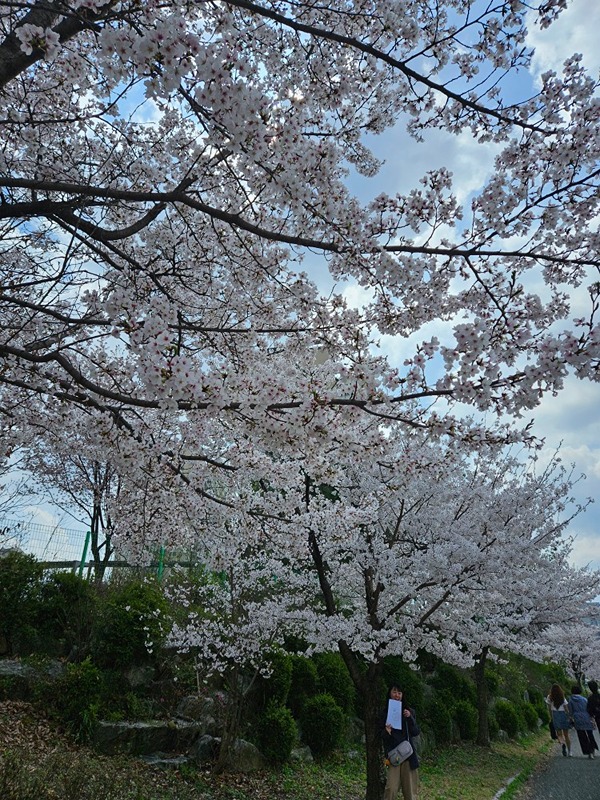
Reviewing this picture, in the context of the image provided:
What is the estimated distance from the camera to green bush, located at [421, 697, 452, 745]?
1144 centimetres

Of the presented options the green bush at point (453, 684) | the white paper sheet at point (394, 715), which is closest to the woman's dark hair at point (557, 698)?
the green bush at point (453, 684)

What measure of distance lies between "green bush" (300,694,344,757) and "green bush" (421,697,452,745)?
3.58m

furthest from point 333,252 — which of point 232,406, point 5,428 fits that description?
point 5,428

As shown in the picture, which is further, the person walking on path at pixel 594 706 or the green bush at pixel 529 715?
the green bush at pixel 529 715

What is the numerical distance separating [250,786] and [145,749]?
4.62 feet

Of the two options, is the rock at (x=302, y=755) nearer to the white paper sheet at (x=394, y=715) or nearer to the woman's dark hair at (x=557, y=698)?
the white paper sheet at (x=394, y=715)

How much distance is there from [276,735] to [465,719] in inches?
273

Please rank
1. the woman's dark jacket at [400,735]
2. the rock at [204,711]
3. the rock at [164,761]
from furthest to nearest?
1. the rock at [204,711]
2. the rock at [164,761]
3. the woman's dark jacket at [400,735]

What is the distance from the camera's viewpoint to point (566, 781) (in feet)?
29.0

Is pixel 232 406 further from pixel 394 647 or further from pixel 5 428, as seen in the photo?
pixel 394 647

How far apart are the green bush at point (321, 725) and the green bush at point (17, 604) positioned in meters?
4.47

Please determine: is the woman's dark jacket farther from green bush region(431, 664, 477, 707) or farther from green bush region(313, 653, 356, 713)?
green bush region(431, 664, 477, 707)

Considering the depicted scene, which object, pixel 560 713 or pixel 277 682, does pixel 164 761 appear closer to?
pixel 277 682

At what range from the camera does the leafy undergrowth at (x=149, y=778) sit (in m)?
4.04
